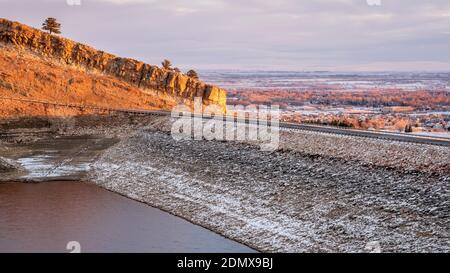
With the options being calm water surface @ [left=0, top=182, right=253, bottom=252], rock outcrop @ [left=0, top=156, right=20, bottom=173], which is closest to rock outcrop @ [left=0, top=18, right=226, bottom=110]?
rock outcrop @ [left=0, top=156, right=20, bottom=173]

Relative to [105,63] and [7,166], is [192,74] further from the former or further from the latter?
[7,166]

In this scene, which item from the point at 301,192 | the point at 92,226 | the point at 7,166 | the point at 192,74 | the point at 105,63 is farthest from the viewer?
the point at 192,74

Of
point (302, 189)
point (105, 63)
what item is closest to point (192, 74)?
point (105, 63)

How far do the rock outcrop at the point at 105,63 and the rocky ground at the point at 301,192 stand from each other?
116 feet

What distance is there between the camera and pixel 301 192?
1372 inches

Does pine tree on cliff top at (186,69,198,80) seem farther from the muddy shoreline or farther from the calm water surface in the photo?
the calm water surface

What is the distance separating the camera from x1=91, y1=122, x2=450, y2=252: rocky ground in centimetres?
2812

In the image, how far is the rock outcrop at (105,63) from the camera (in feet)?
274

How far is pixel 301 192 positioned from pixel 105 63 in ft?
182

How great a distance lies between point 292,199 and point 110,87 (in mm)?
49780

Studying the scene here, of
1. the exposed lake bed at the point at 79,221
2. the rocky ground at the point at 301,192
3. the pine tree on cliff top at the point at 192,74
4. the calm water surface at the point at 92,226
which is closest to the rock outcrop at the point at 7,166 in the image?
the exposed lake bed at the point at 79,221

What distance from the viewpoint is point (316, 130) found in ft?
155

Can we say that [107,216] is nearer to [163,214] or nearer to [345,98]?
[163,214]

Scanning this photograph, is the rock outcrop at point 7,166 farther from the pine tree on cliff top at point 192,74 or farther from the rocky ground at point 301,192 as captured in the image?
the pine tree on cliff top at point 192,74
